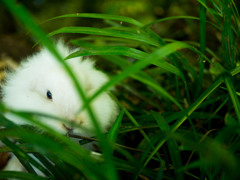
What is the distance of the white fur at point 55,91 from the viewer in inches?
53.4

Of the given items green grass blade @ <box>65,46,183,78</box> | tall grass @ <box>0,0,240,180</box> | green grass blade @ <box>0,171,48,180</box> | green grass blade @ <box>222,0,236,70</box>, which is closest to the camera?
tall grass @ <box>0,0,240,180</box>

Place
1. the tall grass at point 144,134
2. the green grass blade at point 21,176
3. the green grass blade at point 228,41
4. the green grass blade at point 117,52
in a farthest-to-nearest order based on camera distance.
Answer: the green grass blade at point 228,41
the green grass blade at point 117,52
the green grass blade at point 21,176
the tall grass at point 144,134

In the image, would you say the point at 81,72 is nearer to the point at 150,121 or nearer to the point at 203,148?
the point at 150,121

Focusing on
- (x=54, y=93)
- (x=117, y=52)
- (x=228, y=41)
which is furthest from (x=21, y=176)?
(x=228, y=41)

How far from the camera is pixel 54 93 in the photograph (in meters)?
1.43

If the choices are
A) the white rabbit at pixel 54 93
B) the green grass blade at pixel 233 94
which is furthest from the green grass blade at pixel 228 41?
the white rabbit at pixel 54 93

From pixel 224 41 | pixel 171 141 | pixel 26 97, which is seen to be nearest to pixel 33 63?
pixel 26 97

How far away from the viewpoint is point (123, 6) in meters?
3.27

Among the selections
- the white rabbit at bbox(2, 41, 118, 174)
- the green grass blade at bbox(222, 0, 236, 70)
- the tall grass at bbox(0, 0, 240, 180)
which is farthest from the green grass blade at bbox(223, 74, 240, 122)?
the white rabbit at bbox(2, 41, 118, 174)

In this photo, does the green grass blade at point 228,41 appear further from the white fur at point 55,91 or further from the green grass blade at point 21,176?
the green grass blade at point 21,176

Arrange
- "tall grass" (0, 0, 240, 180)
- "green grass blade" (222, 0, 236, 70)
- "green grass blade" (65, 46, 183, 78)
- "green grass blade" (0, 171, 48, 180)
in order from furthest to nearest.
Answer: "green grass blade" (222, 0, 236, 70)
"green grass blade" (65, 46, 183, 78)
"green grass blade" (0, 171, 48, 180)
"tall grass" (0, 0, 240, 180)

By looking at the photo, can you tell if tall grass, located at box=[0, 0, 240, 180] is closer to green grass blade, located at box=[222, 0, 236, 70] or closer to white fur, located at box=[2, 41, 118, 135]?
green grass blade, located at box=[222, 0, 236, 70]

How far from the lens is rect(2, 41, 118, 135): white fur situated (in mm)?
1355

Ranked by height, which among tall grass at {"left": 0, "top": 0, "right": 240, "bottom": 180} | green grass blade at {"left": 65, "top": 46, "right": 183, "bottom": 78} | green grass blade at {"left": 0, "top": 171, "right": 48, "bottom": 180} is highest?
green grass blade at {"left": 65, "top": 46, "right": 183, "bottom": 78}
